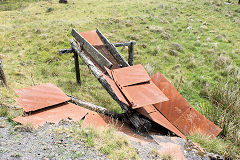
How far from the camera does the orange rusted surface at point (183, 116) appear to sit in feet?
13.8

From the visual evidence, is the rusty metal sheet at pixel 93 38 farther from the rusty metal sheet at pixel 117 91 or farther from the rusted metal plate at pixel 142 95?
the rusted metal plate at pixel 142 95

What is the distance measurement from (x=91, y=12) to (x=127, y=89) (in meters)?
15.2

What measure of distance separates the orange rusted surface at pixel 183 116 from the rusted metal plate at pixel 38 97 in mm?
2401

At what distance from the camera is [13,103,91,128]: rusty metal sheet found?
355 cm

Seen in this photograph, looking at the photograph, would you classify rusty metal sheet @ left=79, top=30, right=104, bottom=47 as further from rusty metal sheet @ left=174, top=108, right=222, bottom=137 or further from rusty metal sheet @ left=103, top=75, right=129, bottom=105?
rusty metal sheet @ left=174, top=108, right=222, bottom=137

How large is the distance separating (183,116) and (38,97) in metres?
3.35

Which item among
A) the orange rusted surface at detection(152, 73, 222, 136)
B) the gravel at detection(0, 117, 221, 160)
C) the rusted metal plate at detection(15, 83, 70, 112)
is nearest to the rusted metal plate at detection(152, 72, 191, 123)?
the orange rusted surface at detection(152, 73, 222, 136)

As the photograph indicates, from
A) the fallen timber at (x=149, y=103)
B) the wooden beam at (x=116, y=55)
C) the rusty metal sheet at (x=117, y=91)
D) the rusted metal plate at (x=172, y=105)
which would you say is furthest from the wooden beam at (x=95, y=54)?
the rusted metal plate at (x=172, y=105)

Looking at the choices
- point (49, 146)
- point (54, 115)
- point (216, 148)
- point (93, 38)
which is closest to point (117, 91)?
point (54, 115)

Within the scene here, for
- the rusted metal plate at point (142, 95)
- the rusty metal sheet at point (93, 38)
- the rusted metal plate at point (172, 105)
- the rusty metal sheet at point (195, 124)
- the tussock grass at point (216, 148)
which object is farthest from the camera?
the rusty metal sheet at point (93, 38)

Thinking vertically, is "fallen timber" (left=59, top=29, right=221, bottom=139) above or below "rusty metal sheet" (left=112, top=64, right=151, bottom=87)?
below

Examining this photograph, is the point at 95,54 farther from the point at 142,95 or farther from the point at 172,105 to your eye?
the point at 172,105

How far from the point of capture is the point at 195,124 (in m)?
4.27

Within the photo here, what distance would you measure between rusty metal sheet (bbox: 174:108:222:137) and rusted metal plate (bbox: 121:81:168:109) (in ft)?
2.90
